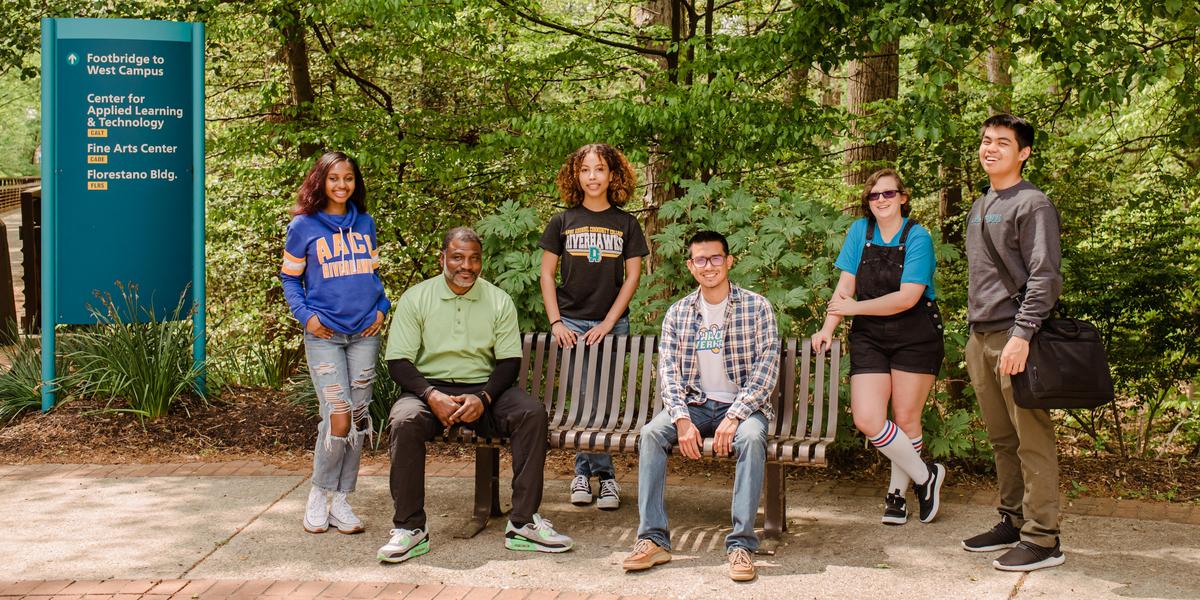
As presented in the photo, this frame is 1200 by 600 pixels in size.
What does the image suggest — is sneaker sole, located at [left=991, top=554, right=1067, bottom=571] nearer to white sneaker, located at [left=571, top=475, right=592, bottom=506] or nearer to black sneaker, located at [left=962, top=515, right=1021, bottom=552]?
black sneaker, located at [left=962, top=515, right=1021, bottom=552]

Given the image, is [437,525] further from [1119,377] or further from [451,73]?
[451,73]

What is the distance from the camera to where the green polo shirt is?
5.21 m

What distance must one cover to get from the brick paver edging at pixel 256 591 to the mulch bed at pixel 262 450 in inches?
84.8

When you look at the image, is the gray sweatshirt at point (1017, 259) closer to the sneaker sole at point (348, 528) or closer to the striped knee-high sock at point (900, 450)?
the striped knee-high sock at point (900, 450)

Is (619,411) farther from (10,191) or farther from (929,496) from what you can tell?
(10,191)

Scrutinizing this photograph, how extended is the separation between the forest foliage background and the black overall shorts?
0.61 metres

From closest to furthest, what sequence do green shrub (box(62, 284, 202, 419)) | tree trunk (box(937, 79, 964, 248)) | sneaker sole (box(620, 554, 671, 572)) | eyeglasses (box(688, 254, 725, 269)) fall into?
sneaker sole (box(620, 554, 671, 572))
eyeglasses (box(688, 254, 725, 269))
tree trunk (box(937, 79, 964, 248))
green shrub (box(62, 284, 202, 419))

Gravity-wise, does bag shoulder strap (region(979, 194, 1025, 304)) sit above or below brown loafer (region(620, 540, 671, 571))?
above

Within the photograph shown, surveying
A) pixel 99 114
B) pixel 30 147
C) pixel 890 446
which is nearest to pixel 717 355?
pixel 890 446

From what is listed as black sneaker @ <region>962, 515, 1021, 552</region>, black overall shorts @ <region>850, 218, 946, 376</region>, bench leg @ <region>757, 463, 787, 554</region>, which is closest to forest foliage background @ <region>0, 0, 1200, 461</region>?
black overall shorts @ <region>850, 218, 946, 376</region>

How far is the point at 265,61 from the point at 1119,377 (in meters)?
10.3

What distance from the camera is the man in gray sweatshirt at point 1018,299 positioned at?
4379 mm

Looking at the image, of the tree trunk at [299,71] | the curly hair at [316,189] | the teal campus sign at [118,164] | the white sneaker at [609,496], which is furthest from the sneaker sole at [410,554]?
the tree trunk at [299,71]

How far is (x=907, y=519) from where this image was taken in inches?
211
